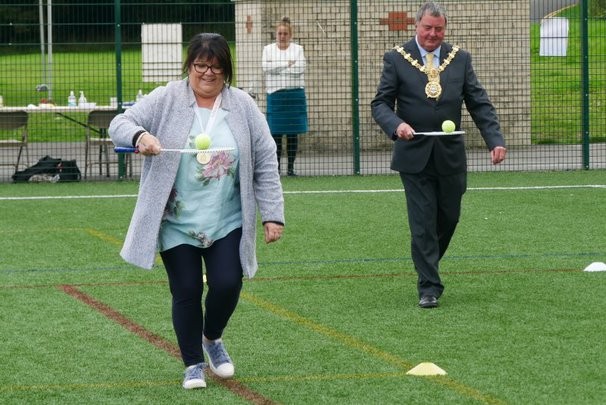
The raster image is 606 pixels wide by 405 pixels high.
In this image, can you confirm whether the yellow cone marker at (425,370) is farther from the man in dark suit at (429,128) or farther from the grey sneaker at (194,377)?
the man in dark suit at (429,128)

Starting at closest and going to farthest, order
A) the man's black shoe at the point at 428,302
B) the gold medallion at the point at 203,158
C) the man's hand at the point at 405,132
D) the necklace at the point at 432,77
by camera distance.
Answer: the gold medallion at the point at 203,158, the man's hand at the point at 405,132, the man's black shoe at the point at 428,302, the necklace at the point at 432,77

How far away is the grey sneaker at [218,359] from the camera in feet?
22.3

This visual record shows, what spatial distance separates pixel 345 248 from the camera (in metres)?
11.5

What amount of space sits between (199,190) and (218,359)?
0.89 metres

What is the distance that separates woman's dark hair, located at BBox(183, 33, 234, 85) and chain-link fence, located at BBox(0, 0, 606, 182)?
11143 millimetres

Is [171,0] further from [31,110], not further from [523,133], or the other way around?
[523,133]

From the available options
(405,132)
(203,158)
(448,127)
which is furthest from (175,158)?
(448,127)

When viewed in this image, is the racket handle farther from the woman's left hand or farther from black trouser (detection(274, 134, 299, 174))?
black trouser (detection(274, 134, 299, 174))

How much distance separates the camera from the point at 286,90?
58.8ft

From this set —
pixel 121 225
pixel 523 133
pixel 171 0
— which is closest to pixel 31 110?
pixel 171 0

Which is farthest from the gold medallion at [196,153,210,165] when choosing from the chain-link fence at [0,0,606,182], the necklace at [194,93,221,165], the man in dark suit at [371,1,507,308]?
the chain-link fence at [0,0,606,182]

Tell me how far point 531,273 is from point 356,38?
869 centimetres

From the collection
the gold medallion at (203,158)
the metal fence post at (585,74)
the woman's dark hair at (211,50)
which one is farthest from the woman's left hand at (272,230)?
the metal fence post at (585,74)

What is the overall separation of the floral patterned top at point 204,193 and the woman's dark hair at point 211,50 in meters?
0.24
